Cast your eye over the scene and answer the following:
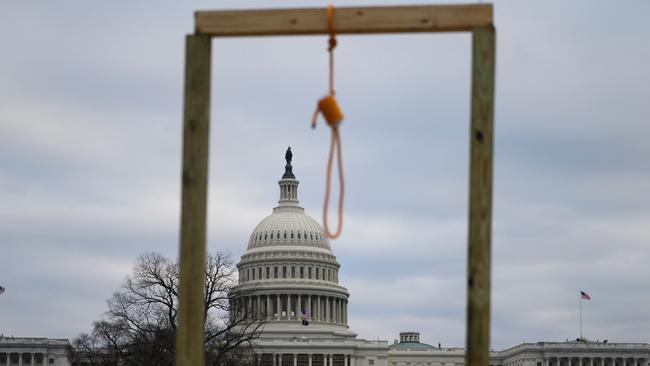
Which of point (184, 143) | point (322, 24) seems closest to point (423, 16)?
point (322, 24)

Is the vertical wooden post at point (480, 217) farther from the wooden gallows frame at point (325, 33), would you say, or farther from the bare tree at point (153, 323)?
the bare tree at point (153, 323)

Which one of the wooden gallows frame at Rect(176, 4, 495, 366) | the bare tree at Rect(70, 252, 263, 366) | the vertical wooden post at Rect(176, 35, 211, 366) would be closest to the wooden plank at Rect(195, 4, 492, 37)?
the wooden gallows frame at Rect(176, 4, 495, 366)

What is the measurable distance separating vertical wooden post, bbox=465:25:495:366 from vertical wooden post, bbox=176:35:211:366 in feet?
9.29

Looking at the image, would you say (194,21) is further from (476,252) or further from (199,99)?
(476,252)

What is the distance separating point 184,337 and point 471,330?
10.1 feet

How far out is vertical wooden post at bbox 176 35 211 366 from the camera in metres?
14.0

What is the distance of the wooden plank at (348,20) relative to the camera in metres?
13.8

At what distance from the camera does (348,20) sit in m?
14.0

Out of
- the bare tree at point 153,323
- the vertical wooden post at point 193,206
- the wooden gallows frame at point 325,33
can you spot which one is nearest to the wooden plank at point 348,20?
the wooden gallows frame at point 325,33

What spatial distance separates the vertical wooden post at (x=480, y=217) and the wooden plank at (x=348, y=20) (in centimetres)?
58

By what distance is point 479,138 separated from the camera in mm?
13570

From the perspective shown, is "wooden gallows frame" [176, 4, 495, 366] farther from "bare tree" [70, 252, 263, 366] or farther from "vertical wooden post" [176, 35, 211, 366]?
"bare tree" [70, 252, 263, 366]

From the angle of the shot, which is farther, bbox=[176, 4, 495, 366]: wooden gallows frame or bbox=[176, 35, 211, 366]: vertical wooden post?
bbox=[176, 35, 211, 366]: vertical wooden post

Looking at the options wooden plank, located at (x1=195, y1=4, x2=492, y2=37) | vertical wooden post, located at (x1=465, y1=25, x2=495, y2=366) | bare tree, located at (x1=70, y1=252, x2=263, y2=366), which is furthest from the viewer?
bare tree, located at (x1=70, y1=252, x2=263, y2=366)
